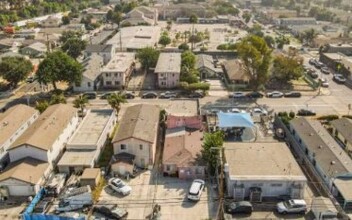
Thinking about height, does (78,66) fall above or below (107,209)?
above

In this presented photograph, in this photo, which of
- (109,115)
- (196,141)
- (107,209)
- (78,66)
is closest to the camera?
(107,209)

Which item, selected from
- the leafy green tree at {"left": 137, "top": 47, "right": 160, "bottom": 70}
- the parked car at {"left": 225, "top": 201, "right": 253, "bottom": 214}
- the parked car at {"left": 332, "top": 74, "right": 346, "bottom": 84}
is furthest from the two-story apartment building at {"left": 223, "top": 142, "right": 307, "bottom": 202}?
the leafy green tree at {"left": 137, "top": 47, "right": 160, "bottom": 70}

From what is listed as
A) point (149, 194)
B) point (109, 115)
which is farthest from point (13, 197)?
point (109, 115)

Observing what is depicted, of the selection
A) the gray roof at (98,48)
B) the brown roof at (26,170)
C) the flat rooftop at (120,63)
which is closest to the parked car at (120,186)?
the brown roof at (26,170)

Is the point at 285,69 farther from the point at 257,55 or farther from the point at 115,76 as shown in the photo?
the point at 115,76

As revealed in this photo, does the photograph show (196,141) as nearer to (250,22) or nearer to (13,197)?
(13,197)

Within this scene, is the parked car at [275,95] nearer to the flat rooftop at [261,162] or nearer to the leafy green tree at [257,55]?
the leafy green tree at [257,55]

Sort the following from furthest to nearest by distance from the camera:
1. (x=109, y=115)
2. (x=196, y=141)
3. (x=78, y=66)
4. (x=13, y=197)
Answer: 1. (x=78, y=66)
2. (x=109, y=115)
3. (x=196, y=141)
4. (x=13, y=197)

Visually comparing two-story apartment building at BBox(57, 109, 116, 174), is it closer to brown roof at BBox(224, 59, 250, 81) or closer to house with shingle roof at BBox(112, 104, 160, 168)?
house with shingle roof at BBox(112, 104, 160, 168)
